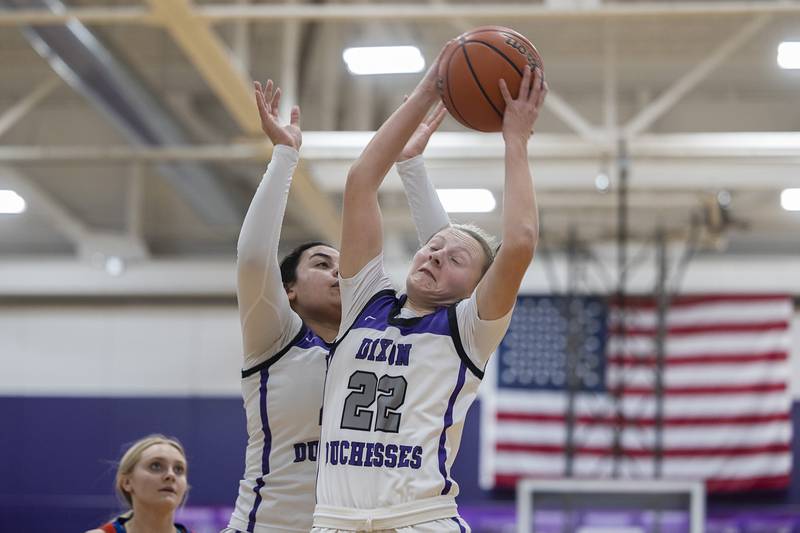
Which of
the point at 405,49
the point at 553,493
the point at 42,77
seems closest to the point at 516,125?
the point at 405,49

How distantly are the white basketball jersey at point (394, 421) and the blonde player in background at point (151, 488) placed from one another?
2.21 metres

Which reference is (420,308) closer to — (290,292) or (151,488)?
(290,292)

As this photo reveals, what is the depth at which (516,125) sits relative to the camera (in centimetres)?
360

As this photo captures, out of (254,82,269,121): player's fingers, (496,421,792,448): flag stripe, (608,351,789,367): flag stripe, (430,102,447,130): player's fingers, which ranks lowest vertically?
(254,82,269,121): player's fingers

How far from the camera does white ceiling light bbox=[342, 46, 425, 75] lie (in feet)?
31.8

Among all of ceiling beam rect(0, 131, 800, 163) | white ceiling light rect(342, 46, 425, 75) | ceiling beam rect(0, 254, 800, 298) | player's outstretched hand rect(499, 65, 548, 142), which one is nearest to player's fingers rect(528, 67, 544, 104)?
player's outstretched hand rect(499, 65, 548, 142)

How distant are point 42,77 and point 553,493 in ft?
26.0

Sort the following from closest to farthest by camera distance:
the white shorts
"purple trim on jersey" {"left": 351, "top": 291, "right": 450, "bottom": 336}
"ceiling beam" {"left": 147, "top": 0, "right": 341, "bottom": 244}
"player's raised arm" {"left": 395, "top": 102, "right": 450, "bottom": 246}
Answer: the white shorts, "purple trim on jersey" {"left": 351, "top": 291, "right": 450, "bottom": 336}, "player's raised arm" {"left": 395, "top": 102, "right": 450, "bottom": 246}, "ceiling beam" {"left": 147, "top": 0, "right": 341, "bottom": 244}

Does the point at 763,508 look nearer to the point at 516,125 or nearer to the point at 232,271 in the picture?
the point at 232,271

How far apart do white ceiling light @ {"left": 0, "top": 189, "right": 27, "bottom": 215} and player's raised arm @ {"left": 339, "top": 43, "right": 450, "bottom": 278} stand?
11167 millimetres

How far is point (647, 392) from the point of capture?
43.2 ft

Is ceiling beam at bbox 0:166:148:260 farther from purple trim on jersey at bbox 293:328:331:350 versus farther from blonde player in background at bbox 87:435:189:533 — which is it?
purple trim on jersey at bbox 293:328:331:350

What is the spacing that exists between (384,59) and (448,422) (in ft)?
21.9

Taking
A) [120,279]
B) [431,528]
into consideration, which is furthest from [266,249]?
[120,279]
